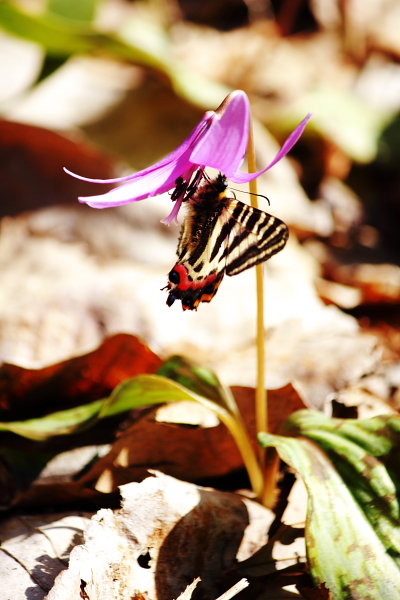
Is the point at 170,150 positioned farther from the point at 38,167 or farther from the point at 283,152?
the point at 283,152

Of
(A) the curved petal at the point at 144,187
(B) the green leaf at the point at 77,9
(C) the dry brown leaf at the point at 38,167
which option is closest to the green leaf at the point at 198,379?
(A) the curved petal at the point at 144,187

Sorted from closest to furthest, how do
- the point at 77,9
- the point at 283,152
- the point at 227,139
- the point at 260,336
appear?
the point at 283,152 < the point at 227,139 < the point at 260,336 < the point at 77,9

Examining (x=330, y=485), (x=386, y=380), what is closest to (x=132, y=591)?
(x=330, y=485)

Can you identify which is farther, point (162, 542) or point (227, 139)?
point (162, 542)

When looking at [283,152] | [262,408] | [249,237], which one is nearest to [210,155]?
[283,152]

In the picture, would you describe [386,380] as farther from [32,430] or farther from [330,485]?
[32,430]

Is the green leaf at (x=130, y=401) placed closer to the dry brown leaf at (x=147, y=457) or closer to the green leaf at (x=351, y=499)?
the dry brown leaf at (x=147, y=457)
